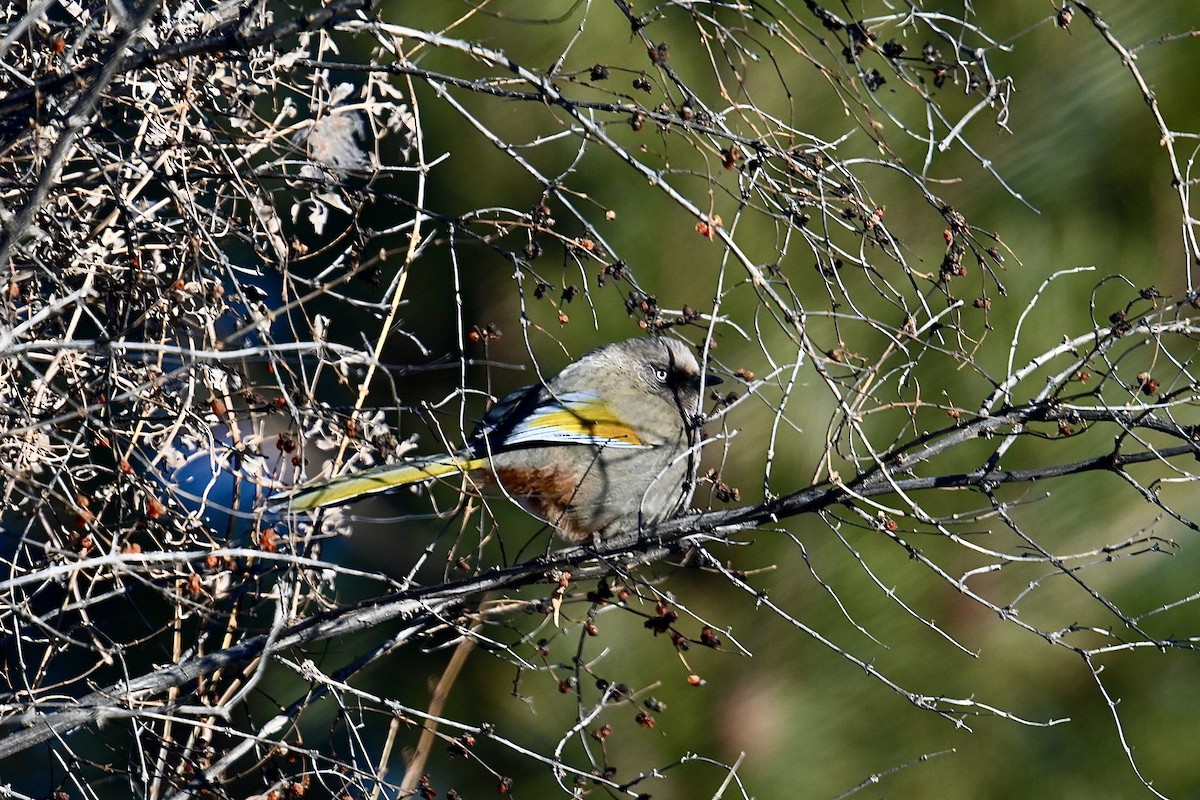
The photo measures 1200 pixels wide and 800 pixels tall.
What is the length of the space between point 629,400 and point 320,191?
5.36 ft

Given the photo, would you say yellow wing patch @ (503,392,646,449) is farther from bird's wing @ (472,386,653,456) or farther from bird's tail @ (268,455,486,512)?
bird's tail @ (268,455,486,512)

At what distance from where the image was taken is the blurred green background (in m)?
3.82

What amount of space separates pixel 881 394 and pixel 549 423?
1.15 meters

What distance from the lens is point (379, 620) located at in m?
2.79

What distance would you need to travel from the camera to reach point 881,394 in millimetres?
3928

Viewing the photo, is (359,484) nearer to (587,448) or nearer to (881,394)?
(587,448)

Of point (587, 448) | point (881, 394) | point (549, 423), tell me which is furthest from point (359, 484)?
point (881, 394)

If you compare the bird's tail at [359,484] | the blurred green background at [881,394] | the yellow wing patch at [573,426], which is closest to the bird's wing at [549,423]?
the yellow wing patch at [573,426]

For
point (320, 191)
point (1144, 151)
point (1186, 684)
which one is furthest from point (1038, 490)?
point (320, 191)

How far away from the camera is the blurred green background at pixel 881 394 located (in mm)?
3818

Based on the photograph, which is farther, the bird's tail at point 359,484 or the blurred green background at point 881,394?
the blurred green background at point 881,394

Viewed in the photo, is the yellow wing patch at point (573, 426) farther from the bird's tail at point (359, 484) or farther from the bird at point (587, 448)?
the bird's tail at point (359, 484)

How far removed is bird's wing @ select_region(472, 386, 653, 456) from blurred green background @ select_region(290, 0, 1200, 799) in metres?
0.21

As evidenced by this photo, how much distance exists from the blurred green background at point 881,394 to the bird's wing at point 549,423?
0.21m
